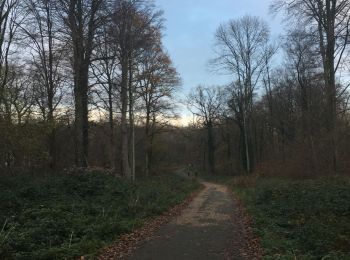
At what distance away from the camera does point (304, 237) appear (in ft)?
37.4

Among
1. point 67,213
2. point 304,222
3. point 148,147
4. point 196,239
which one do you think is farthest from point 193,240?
point 148,147

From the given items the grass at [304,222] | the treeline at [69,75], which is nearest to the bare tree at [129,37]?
the treeline at [69,75]

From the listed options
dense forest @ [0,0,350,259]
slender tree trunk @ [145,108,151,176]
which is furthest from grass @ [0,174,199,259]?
slender tree trunk @ [145,108,151,176]

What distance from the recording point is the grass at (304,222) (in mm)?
10047

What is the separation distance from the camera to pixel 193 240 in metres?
12.2

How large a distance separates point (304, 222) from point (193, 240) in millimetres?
3699

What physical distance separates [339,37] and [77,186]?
1884 cm

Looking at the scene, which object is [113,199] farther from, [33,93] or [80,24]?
[33,93]

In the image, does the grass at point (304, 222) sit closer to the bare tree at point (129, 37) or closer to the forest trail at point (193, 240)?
the forest trail at point (193, 240)

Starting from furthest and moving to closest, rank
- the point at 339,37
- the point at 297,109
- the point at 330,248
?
1. the point at 297,109
2. the point at 339,37
3. the point at 330,248

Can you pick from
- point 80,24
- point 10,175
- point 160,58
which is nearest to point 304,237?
point 10,175

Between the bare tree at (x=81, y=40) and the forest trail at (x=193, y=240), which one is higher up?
the bare tree at (x=81, y=40)

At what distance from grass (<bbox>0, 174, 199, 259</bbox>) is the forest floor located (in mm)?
1147

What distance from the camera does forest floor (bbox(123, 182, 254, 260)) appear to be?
1044 cm
